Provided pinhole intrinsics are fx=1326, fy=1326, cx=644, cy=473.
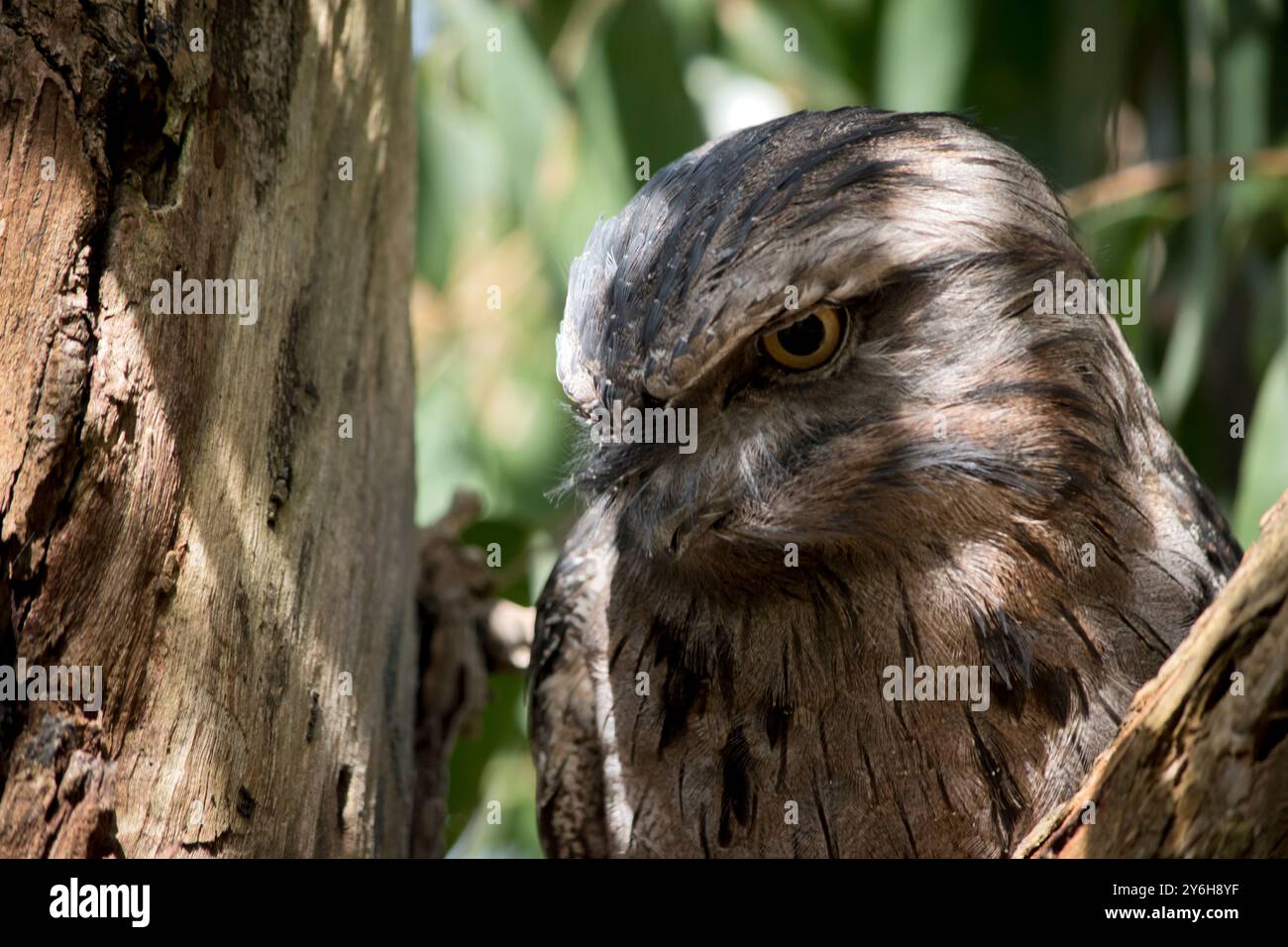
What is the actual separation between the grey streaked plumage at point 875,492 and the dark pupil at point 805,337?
0.05 meters

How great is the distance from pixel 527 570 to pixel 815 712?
1.67 m

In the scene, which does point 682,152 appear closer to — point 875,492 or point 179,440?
point 875,492

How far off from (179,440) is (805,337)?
1040mm

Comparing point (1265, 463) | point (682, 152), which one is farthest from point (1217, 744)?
point (682, 152)

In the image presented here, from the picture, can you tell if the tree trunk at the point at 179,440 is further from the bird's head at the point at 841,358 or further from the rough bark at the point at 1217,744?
the rough bark at the point at 1217,744

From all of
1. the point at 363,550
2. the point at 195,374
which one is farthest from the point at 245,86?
the point at 363,550

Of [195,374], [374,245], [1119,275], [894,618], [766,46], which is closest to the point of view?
[195,374]

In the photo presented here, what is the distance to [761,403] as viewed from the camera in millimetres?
2314

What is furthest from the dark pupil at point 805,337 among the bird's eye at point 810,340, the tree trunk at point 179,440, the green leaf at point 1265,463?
the green leaf at point 1265,463

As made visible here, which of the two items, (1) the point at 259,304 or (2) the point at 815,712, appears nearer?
(1) the point at 259,304

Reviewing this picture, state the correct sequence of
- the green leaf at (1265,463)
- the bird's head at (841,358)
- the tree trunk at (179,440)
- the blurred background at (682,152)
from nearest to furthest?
the tree trunk at (179,440), the bird's head at (841,358), the green leaf at (1265,463), the blurred background at (682,152)

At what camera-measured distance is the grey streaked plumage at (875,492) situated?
7.57 ft
